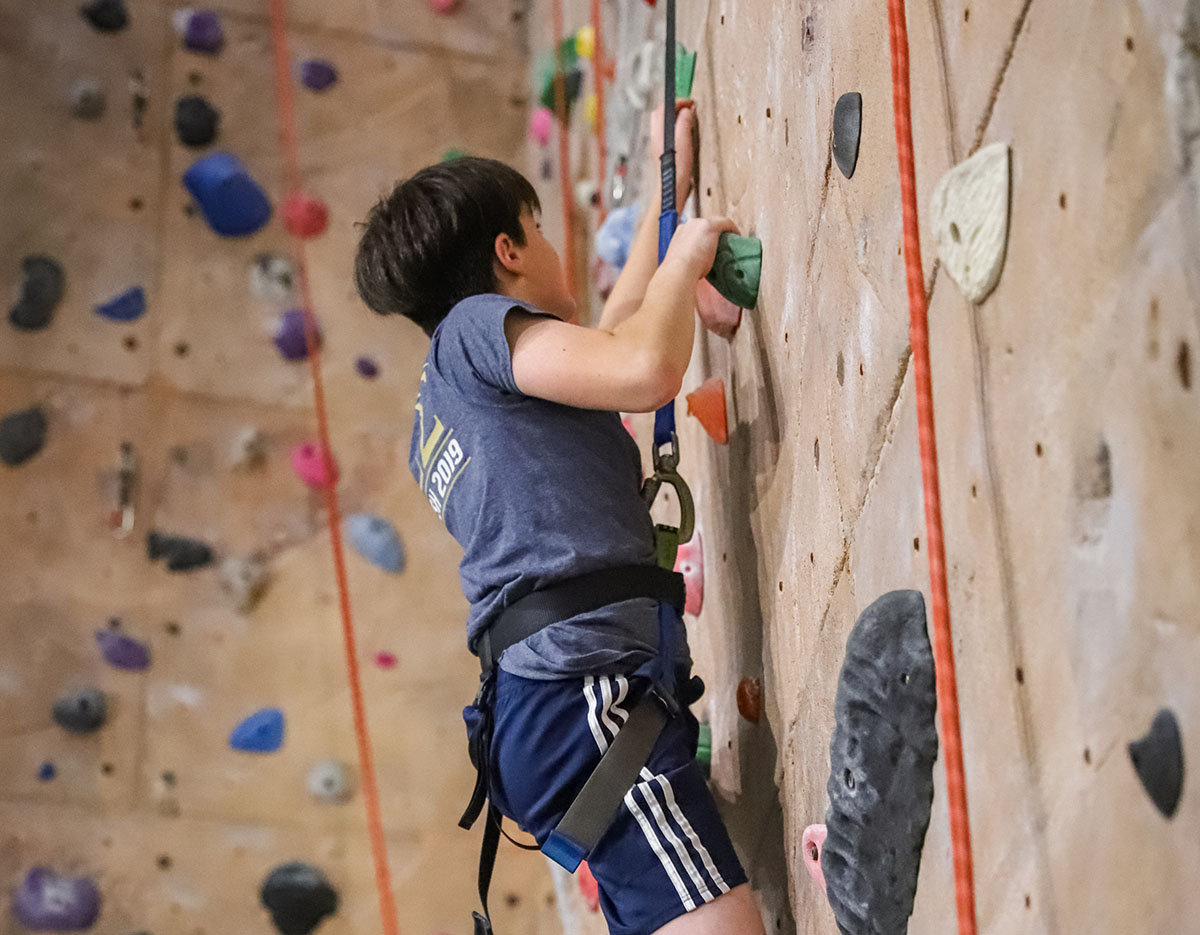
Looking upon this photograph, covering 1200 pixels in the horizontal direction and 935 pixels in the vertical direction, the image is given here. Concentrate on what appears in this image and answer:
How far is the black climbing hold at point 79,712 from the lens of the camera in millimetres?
2217

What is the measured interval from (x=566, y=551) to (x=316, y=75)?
1.84 m

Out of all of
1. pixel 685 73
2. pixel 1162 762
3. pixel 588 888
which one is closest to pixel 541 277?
pixel 685 73

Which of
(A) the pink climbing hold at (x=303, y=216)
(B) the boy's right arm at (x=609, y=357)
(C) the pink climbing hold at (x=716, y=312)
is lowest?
(B) the boy's right arm at (x=609, y=357)

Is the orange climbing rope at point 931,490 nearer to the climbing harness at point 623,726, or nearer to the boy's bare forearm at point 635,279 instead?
the climbing harness at point 623,726

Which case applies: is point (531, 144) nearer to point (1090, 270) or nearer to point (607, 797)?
point (607, 797)

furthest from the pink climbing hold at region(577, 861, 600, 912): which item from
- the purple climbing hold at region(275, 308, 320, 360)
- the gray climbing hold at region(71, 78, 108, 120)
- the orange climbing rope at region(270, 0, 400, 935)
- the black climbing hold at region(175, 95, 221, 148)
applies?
→ the gray climbing hold at region(71, 78, 108, 120)

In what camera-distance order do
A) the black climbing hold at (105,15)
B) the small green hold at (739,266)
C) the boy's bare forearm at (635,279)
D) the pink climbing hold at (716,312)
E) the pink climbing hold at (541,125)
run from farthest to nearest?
the pink climbing hold at (541,125), the black climbing hold at (105,15), the boy's bare forearm at (635,279), the pink climbing hold at (716,312), the small green hold at (739,266)

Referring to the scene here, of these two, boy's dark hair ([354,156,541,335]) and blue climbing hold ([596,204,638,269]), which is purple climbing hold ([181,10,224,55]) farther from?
boy's dark hair ([354,156,541,335])

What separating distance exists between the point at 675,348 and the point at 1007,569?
0.45 metres

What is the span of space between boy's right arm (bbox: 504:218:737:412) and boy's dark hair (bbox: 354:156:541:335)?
0.63ft

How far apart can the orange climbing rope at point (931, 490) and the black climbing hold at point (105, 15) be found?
85.0 inches

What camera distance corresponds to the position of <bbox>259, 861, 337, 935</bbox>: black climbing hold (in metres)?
2.18


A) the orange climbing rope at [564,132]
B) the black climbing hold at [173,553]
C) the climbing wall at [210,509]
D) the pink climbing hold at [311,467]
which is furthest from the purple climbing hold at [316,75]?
the black climbing hold at [173,553]

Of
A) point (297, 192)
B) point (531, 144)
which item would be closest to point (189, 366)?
point (297, 192)
